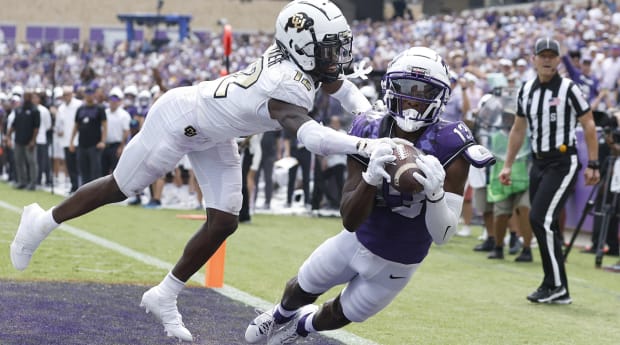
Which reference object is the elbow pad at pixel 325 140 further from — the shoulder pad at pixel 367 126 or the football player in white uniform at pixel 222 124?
the shoulder pad at pixel 367 126

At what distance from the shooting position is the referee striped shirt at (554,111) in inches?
284

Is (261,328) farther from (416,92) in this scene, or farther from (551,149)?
(551,149)

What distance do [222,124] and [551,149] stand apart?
10.2 ft

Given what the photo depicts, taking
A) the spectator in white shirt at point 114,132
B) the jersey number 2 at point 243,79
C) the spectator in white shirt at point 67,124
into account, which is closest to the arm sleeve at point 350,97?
the jersey number 2 at point 243,79

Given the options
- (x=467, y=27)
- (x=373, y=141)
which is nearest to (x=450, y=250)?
(x=373, y=141)

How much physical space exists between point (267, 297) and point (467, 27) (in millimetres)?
19334

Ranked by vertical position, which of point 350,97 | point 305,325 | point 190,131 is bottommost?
point 305,325

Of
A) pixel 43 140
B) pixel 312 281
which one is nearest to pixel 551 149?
pixel 312 281

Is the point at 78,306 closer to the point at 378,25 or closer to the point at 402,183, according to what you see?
the point at 402,183

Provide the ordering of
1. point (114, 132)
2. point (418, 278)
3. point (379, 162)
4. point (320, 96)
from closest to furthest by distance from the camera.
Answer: point (379, 162) → point (418, 278) → point (320, 96) → point (114, 132)

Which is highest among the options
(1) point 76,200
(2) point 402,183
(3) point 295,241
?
(2) point 402,183

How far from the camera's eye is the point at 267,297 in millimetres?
6645

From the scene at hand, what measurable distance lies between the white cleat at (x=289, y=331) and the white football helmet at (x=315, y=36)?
1.11 m

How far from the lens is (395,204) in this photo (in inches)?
159
